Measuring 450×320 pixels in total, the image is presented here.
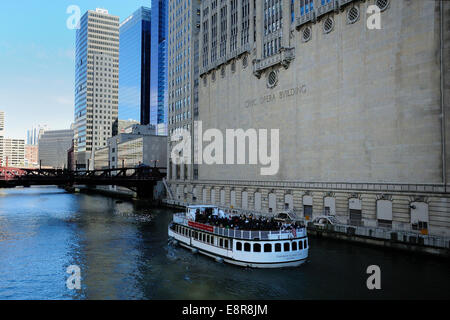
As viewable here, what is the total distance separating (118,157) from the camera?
178m

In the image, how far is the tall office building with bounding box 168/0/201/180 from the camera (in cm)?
10025

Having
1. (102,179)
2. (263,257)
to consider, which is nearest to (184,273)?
(263,257)

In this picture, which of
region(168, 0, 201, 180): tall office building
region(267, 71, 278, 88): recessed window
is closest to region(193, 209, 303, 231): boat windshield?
region(267, 71, 278, 88): recessed window

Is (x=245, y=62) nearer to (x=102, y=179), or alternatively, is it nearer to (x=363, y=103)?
(x=363, y=103)

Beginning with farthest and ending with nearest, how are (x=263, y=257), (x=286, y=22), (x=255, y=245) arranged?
(x=286, y=22) < (x=255, y=245) < (x=263, y=257)

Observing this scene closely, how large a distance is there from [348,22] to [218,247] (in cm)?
3582

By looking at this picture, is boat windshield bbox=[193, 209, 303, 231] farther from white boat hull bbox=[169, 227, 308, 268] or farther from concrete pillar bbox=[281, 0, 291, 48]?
concrete pillar bbox=[281, 0, 291, 48]

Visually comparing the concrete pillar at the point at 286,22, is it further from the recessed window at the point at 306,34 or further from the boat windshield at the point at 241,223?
the boat windshield at the point at 241,223

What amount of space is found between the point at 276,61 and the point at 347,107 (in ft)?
62.1

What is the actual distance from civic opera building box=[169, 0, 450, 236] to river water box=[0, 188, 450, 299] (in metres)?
7.72

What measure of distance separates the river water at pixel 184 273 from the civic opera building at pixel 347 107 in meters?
7.72

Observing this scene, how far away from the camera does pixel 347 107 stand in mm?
52594

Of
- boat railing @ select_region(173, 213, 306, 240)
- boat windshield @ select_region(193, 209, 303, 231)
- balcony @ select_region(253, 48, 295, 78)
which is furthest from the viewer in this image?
balcony @ select_region(253, 48, 295, 78)

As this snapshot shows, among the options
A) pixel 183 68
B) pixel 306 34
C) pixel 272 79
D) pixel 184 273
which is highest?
pixel 183 68
